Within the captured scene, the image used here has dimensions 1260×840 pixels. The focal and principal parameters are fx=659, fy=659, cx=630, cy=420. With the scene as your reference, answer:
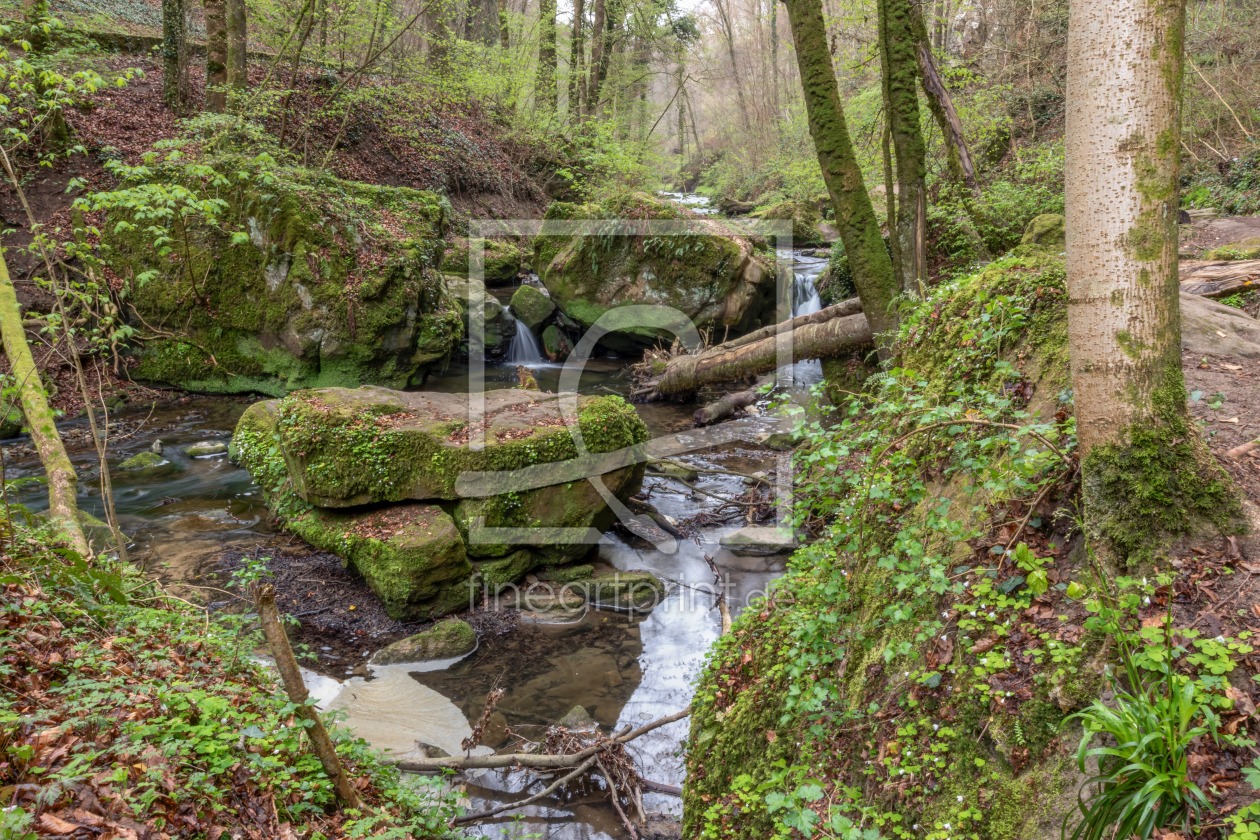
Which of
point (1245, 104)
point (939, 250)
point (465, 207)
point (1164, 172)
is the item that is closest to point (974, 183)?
point (939, 250)

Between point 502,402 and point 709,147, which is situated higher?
point 709,147

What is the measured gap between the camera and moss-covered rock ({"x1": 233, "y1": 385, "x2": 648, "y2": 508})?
6.59 m

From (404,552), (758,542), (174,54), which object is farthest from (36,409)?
(174,54)

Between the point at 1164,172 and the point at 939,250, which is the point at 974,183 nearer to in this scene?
the point at 939,250

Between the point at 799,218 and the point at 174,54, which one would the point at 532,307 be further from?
the point at 799,218

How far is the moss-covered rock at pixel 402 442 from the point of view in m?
6.59

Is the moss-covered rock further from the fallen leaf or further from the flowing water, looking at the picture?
the fallen leaf

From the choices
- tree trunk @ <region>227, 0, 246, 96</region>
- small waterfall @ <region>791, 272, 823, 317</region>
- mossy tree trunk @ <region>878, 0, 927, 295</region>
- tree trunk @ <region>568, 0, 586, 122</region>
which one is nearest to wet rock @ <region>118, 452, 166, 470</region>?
tree trunk @ <region>227, 0, 246, 96</region>

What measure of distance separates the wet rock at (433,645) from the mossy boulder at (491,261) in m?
11.3

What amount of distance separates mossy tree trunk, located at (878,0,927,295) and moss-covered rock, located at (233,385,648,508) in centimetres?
345

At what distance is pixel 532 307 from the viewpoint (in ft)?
48.8

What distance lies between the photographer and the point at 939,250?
10.4 meters

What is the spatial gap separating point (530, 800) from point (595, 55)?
72.0 feet

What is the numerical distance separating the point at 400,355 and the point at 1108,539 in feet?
37.4
